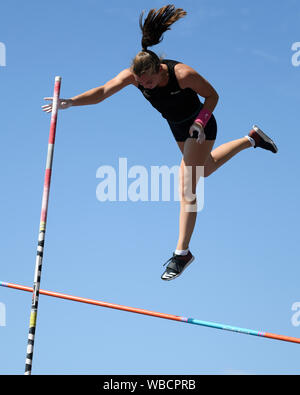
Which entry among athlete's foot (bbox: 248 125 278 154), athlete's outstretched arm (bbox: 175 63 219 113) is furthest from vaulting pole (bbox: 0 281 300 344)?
athlete's foot (bbox: 248 125 278 154)

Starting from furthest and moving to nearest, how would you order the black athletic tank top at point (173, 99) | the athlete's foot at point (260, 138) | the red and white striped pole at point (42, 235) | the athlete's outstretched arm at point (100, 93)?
the athlete's foot at point (260, 138) < the athlete's outstretched arm at point (100, 93) < the black athletic tank top at point (173, 99) < the red and white striped pole at point (42, 235)

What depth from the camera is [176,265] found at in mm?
7887

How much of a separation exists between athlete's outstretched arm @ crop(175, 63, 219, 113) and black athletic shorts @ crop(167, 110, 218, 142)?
0.26 metres

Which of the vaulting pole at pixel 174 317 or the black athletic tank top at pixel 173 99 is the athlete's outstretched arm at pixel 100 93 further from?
the vaulting pole at pixel 174 317

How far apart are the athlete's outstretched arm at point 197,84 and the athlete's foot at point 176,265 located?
176cm

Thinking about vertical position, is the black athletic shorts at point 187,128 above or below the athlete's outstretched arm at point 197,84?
below

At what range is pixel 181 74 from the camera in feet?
23.9

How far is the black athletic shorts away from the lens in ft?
25.4

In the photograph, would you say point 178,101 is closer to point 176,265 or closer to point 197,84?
point 197,84

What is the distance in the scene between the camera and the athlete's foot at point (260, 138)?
9.08 m

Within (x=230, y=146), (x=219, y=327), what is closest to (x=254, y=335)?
(x=219, y=327)

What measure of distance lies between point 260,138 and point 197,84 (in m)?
2.05

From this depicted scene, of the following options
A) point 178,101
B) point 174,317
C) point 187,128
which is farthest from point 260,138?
point 174,317

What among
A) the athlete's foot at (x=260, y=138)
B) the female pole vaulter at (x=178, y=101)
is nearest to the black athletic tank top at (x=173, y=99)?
the female pole vaulter at (x=178, y=101)
